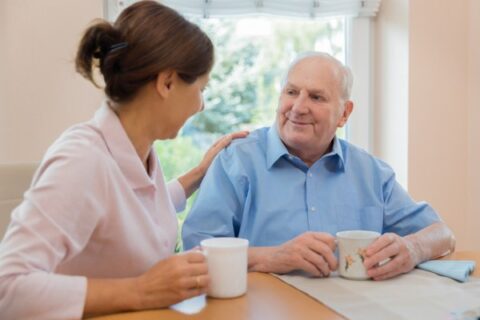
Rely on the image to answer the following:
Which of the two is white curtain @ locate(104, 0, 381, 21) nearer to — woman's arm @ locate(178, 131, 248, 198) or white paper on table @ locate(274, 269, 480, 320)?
woman's arm @ locate(178, 131, 248, 198)

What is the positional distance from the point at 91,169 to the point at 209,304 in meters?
0.33

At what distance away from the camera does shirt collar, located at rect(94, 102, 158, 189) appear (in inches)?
39.3

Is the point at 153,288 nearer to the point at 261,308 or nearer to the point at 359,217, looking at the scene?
the point at 261,308

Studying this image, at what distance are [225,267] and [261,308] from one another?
10 cm

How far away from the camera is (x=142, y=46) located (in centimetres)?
100

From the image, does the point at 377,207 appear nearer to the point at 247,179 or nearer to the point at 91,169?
the point at 247,179

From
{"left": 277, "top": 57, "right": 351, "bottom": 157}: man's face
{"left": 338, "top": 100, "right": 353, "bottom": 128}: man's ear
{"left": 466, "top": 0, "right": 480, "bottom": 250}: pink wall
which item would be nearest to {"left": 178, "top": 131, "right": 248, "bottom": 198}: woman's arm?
{"left": 277, "top": 57, "right": 351, "bottom": 157}: man's face

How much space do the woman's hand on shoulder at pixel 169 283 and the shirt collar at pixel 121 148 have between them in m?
0.20

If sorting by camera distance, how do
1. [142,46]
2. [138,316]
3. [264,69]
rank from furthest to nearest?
[264,69]
[142,46]
[138,316]

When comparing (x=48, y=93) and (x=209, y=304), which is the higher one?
(x=48, y=93)

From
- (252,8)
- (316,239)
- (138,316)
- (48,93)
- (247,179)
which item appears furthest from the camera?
(252,8)

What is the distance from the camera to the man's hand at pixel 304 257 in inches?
43.9

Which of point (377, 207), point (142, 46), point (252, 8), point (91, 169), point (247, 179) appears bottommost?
point (377, 207)

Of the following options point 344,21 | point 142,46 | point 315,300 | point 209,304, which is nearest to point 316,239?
point 315,300
